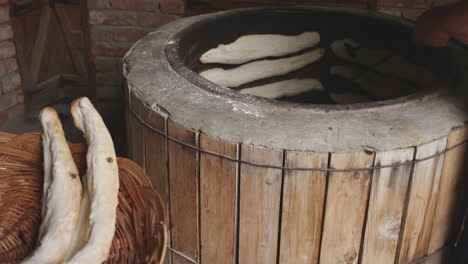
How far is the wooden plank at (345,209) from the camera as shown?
51.1 inches

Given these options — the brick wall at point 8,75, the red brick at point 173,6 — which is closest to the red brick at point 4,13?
the brick wall at point 8,75

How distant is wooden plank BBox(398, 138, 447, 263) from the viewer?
137cm

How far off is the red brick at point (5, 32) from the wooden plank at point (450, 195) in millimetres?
2485

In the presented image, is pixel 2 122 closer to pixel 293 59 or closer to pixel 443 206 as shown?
pixel 293 59

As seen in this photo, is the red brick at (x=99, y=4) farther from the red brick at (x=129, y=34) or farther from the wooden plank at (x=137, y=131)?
the wooden plank at (x=137, y=131)

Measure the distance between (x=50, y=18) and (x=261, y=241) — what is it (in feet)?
8.01

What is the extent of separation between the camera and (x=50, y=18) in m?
3.24

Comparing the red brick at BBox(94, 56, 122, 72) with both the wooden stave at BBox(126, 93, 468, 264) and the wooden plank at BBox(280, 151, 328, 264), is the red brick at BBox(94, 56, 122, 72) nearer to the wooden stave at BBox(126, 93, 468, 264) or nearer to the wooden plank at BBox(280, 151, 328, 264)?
the wooden stave at BBox(126, 93, 468, 264)

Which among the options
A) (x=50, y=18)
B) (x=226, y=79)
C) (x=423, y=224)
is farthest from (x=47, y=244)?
(x=50, y=18)

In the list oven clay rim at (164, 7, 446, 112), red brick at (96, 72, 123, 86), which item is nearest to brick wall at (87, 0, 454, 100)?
red brick at (96, 72, 123, 86)

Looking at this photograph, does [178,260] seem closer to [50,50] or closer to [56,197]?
[56,197]

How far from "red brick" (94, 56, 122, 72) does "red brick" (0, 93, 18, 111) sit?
52cm

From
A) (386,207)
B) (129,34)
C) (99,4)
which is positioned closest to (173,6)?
(129,34)

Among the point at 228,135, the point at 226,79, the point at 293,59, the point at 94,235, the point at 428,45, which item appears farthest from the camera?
the point at 293,59
